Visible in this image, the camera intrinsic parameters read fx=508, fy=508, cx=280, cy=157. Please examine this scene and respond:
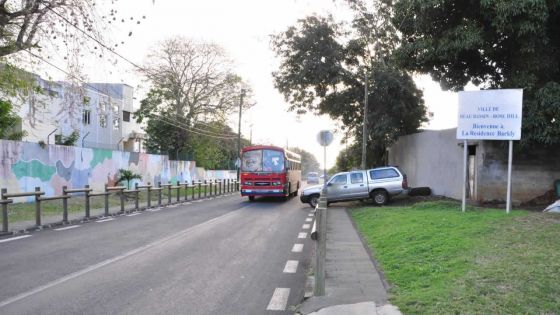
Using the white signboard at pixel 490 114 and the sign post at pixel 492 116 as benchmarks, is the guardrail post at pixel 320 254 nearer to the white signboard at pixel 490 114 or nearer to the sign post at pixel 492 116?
the sign post at pixel 492 116

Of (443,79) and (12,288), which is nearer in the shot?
(12,288)

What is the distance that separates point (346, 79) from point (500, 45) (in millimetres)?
13424

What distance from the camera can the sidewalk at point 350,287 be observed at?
18.1 ft

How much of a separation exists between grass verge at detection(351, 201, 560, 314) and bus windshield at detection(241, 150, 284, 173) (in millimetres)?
13721

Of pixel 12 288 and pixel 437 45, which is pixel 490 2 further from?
pixel 12 288

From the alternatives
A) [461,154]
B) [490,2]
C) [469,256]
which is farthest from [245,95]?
[469,256]

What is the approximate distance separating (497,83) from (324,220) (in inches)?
559

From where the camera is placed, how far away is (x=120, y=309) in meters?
5.67

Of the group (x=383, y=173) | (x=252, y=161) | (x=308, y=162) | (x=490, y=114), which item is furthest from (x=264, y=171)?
(x=308, y=162)

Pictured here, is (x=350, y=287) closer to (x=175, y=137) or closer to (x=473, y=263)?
(x=473, y=263)

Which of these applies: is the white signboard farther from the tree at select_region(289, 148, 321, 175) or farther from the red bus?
the tree at select_region(289, 148, 321, 175)

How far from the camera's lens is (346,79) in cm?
2945

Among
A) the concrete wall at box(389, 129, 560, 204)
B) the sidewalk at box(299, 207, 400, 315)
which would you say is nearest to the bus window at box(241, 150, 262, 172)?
the concrete wall at box(389, 129, 560, 204)

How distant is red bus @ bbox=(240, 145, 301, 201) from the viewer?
25.3 metres
